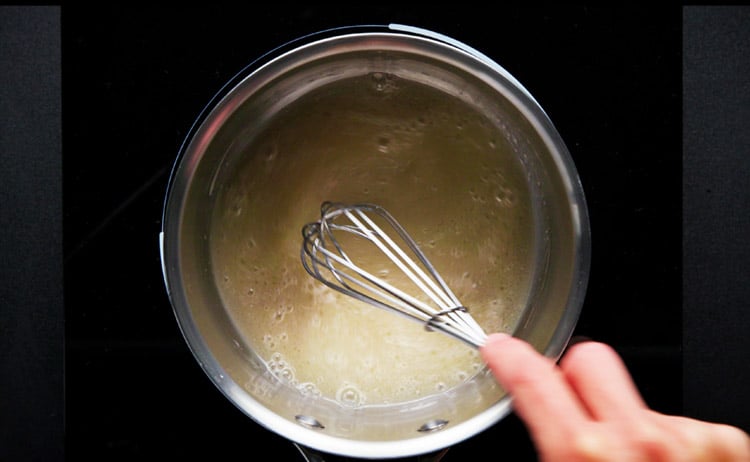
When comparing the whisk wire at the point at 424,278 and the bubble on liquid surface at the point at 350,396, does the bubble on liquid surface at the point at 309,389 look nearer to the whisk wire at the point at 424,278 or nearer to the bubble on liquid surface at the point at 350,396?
the bubble on liquid surface at the point at 350,396

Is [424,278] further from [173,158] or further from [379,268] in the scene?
[173,158]

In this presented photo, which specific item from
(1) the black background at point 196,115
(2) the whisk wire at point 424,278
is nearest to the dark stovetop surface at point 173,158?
(1) the black background at point 196,115

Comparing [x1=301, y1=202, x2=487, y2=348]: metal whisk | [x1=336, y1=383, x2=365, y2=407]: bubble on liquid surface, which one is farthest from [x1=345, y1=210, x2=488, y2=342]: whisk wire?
[x1=336, y1=383, x2=365, y2=407]: bubble on liquid surface

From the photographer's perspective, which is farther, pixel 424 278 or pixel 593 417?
pixel 424 278

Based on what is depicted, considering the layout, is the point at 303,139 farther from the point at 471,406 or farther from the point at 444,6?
the point at 471,406

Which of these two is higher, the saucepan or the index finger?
the saucepan

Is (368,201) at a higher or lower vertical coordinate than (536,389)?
higher

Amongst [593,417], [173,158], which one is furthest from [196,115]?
[593,417]

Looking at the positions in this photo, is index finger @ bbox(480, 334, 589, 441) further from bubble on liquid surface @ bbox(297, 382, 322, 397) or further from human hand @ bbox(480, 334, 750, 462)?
bubble on liquid surface @ bbox(297, 382, 322, 397)
